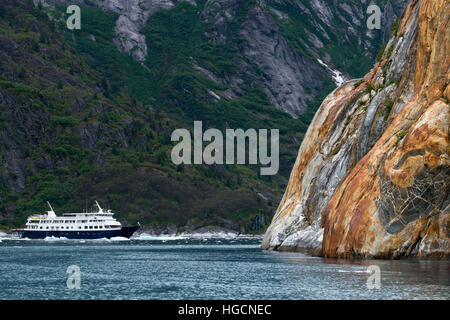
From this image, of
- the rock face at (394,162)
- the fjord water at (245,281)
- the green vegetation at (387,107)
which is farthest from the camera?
the green vegetation at (387,107)

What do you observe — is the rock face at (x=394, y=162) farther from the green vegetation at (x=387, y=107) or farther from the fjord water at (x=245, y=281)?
the fjord water at (x=245, y=281)

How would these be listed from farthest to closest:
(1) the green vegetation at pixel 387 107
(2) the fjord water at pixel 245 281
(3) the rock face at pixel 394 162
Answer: (1) the green vegetation at pixel 387 107 < (3) the rock face at pixel 394 162 < (2) the fjord water at pixel 245 281

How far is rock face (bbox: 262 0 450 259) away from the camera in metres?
76.6

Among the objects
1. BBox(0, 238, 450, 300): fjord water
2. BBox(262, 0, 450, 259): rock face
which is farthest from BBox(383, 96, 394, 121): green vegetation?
BBox(0, 238, 450, 300): fjord water

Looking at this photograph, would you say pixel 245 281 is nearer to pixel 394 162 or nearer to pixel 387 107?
pixel 394 162

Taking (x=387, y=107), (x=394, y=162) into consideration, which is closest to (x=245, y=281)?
(x=394, y=162)

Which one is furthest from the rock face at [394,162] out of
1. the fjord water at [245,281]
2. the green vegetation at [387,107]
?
the fjord water at [245,281]

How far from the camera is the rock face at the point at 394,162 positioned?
251 ft

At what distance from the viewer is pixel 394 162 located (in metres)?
79.6

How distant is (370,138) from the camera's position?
318 ft

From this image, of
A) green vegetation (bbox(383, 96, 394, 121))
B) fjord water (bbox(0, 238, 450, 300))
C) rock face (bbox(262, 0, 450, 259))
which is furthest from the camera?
green vegetation (bbox(383, 96, 394, 121))

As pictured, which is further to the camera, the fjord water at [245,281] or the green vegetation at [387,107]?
the green vegetation at [387,107]

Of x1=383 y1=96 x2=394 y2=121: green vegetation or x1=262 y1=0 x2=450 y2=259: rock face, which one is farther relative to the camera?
x1=383 y1=96 x2=394 y2=121: green vegetation

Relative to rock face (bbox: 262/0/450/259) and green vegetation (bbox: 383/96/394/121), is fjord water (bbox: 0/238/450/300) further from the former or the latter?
green vegetation (bbox: 383/96/394/121)
